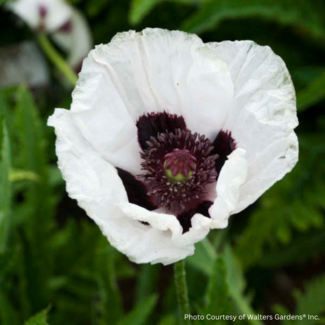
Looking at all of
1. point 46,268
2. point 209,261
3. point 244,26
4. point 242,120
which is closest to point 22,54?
point 244,26

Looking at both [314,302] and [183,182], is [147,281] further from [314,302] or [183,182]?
[183,182]

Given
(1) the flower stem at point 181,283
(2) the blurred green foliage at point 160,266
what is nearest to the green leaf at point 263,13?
(2) the blurred green foliage at point 160,266

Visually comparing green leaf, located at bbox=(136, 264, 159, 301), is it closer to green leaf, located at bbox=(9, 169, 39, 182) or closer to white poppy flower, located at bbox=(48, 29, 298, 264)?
green leaf, located at bbox=(9, 169, 39, 182)

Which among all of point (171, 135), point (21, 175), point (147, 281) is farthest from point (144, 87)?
point (147, 281)

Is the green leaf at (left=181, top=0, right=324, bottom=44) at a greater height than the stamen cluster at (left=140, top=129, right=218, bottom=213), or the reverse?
the stamen cluster at (left=140, top=129, right=218, bottom=213)

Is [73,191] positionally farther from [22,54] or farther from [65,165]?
[22,54]

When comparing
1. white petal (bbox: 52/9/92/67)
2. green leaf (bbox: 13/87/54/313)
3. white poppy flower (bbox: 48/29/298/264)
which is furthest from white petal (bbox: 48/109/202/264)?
white petal (bbox: 52/9/92/67)
